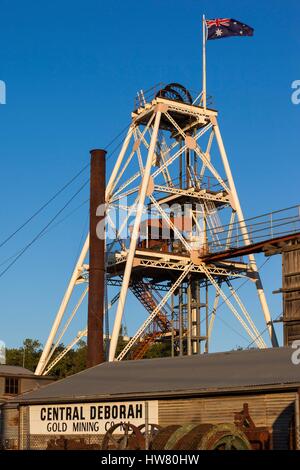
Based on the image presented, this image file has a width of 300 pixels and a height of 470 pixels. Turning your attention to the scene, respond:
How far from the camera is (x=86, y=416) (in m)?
29.2

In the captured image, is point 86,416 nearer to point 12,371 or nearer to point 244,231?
point 244,231

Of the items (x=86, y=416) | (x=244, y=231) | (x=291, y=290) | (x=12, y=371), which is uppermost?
(x=244, y=231)

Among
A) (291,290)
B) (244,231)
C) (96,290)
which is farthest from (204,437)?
(244,231)

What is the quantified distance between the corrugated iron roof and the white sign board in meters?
0.44

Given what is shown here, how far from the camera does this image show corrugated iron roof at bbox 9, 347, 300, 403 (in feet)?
84.8

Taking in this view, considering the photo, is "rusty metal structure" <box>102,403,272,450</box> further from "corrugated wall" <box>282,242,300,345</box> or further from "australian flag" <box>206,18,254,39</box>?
"australian flag" <box>206,18,254,39</box>

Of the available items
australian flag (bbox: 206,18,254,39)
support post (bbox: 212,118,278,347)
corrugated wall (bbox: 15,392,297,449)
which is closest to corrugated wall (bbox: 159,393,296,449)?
corrugated wall (bbox: 15,392,297,449)

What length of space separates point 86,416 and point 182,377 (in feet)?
12.4

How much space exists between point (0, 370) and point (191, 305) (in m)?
14.1

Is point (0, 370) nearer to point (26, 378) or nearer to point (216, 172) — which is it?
point (26, 378)

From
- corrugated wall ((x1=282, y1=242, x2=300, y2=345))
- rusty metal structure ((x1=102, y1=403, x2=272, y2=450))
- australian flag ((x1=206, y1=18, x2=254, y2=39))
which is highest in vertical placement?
australian flag ((x1=206, y1=18, x2=254, y2=39))

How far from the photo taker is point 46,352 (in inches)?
2069
